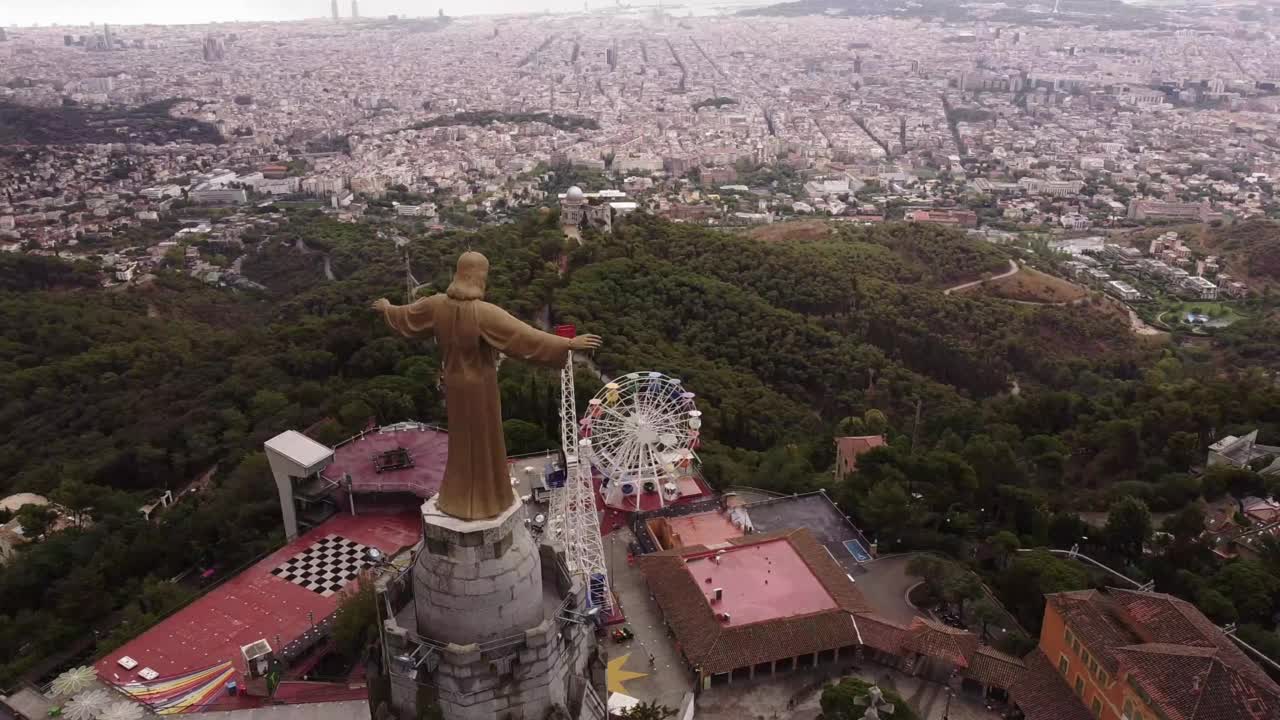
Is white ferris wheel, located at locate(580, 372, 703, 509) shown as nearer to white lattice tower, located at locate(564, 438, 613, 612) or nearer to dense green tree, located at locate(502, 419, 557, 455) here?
dense green tree, located at locate(502, 419, 557, 455)

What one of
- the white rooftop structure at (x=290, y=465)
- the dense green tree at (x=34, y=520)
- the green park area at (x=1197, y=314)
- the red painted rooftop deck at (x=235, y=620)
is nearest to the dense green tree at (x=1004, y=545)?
the red painted rooftop deck at (x=235, y=620)

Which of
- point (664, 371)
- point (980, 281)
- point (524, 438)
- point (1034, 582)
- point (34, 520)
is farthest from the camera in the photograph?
point (980, 281)

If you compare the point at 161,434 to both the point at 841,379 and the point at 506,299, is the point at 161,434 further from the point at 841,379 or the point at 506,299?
→ the point at 841,379

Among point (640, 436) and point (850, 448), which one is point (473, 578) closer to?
point (640, 436)

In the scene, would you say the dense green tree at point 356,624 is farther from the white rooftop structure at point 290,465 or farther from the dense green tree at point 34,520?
the dense green tree at point 34,520

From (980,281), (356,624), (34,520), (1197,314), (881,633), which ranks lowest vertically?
(1197,314)

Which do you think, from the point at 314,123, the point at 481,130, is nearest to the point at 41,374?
the point at 481,130

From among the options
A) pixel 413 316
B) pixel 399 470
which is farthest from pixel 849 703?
pixel 399 470

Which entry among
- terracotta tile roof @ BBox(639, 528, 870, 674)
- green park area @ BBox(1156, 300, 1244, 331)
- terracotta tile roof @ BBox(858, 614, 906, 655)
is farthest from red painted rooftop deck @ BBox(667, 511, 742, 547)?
green park area @ BBox(1156, 300, 1244, 331)
